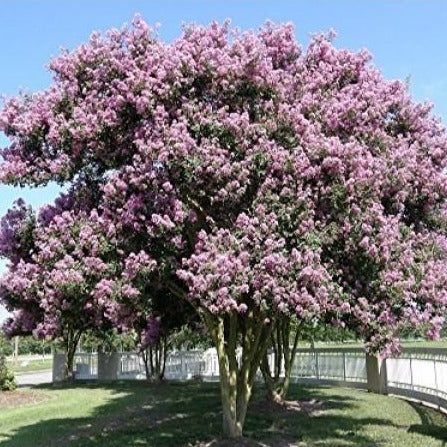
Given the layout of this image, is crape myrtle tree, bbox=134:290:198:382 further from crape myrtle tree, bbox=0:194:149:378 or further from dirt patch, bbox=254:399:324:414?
dirt patch, bbox=254:399:324:414

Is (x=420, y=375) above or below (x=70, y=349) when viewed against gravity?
below

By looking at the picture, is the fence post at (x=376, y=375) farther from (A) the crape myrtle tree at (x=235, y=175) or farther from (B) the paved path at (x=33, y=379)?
(B) the paved path at (x=33, y=379)

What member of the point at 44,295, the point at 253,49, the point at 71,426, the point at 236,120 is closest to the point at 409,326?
the point at 236,120

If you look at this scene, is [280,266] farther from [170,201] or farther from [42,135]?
[42,135]

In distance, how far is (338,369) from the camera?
2038 centimetres

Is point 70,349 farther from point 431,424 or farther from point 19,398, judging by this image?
point 431,424

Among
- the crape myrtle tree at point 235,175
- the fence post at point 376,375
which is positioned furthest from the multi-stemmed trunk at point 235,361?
the fence post at point 376,375

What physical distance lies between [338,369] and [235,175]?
13573 mm

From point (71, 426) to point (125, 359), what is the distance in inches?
601

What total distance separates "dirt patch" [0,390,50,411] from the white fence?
22.9ft

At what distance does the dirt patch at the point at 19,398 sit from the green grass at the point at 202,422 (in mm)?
751

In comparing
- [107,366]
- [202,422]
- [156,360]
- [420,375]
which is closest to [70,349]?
[107,366]

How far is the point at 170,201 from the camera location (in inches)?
339

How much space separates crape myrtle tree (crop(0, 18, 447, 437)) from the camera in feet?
26.9
